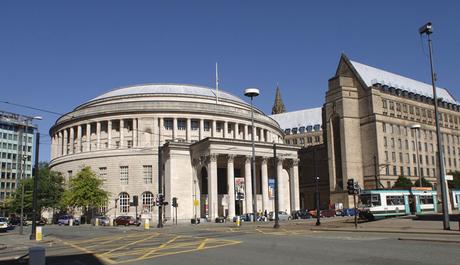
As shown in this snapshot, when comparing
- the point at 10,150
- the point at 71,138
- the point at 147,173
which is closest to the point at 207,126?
the point at 147,173

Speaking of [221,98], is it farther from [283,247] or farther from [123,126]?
[283,247]

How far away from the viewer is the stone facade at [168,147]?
232 feet

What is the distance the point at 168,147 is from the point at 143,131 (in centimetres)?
1002

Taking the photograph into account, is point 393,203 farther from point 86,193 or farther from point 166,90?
point 166,90

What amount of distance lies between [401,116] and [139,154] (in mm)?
60788

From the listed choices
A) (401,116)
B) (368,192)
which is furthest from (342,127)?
(368,192)

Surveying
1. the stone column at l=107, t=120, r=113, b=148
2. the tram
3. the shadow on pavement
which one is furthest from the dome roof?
the shadow on pavement

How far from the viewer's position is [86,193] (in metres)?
70.1

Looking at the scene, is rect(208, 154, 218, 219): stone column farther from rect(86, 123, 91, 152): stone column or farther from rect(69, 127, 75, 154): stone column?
rect(69, 127, 75, 154): stone column

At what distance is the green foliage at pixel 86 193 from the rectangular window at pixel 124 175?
5.61 meters

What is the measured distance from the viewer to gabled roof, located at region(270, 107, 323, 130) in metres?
146

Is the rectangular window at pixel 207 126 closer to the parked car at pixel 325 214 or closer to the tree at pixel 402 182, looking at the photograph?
the parked car at pixel 325 214

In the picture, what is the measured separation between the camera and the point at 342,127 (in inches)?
3762

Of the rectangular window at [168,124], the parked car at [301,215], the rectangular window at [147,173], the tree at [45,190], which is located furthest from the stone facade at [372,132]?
the tree at [45,190]
